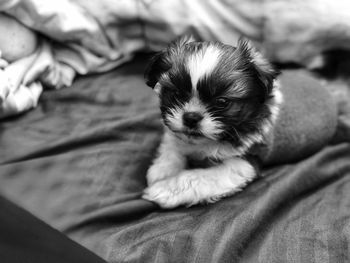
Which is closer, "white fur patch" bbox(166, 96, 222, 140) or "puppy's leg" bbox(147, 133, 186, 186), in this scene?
"white fur patch" bbox(166, 96, 222, 140)

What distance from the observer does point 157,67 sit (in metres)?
1.80

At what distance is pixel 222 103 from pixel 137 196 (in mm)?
513

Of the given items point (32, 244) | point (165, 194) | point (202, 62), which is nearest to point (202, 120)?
point (202, 62)

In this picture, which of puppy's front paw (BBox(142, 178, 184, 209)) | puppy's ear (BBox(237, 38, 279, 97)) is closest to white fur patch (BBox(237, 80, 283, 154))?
puppy's ear (BBox(237, 38, 279, 97))

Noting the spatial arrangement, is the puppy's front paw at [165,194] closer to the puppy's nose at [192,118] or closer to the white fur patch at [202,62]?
the puppy's nose at [192,118]

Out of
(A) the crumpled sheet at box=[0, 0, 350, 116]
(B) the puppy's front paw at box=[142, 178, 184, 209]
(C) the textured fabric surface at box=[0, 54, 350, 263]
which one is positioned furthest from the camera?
(A) the crumpled sheet at box=[0, 0, 350, 116]

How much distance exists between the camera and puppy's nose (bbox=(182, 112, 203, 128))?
158 centimetres

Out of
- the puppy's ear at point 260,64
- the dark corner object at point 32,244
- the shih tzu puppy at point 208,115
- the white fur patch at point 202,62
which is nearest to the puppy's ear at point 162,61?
the shih tzu puppy at point 208,115

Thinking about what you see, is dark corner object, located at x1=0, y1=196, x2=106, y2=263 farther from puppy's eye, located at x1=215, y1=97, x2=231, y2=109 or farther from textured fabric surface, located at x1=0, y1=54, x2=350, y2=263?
puppy's eye, located at x1=215, y1=97, x2=231, y2=109

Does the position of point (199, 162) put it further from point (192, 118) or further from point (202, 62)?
point (202, 62)

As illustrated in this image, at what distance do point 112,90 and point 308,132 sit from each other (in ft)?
3.37

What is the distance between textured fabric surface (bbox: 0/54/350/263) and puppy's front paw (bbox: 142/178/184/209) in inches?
1.4

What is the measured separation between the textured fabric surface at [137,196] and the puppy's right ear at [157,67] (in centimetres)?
30

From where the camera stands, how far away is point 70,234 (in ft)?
4.85
